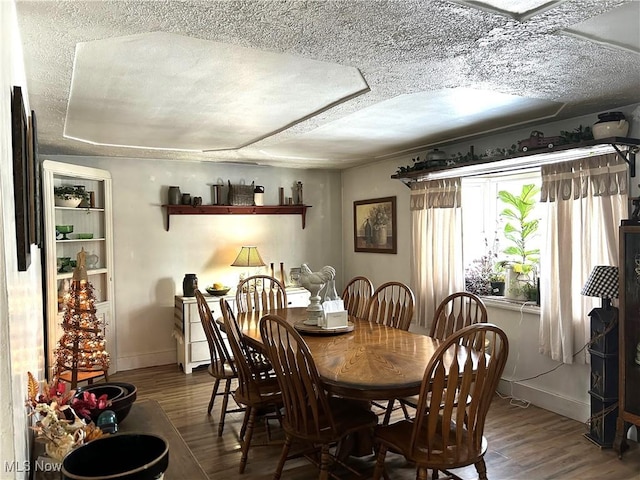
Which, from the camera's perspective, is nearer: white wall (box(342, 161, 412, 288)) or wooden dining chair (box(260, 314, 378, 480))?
wooden dining chair (box(260, 314, 378, 480))

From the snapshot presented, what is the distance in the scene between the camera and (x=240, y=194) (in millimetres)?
5699

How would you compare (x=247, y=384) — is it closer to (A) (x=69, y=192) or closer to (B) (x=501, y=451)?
(B) (x=501, y=451)

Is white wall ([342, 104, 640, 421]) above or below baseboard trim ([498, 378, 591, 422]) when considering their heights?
above

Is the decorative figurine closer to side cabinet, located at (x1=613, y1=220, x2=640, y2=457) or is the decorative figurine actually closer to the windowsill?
the windowsill

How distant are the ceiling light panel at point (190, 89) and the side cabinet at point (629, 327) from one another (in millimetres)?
1925

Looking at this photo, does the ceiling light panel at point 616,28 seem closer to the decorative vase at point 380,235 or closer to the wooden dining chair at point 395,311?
the wooden dining chair at point 395,311

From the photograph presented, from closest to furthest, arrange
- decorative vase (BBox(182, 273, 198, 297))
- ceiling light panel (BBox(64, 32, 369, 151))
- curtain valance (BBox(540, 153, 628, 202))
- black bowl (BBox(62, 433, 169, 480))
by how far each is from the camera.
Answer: black bowl (BBox(62, 433, 169, 480))
ceiling light panel (BBox(64, 32, 369, 151))
curtain valance (BBox(540, 153, 628, 202))
decorative vase (BBox(182, 273, 198, 297))

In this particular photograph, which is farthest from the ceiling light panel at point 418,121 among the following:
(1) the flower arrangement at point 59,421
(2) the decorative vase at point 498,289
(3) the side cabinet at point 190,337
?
(1) the flower arrangement at point 59,421

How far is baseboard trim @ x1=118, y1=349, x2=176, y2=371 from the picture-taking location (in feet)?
16.9

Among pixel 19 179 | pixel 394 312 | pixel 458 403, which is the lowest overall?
pixel 458 403

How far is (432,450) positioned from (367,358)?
62cm

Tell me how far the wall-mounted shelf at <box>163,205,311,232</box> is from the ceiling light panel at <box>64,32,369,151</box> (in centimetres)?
140

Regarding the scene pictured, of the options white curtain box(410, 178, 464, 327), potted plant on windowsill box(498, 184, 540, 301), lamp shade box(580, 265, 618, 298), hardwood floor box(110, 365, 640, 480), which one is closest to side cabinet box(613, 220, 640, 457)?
lamp shade box(580, 265, 618, 298)

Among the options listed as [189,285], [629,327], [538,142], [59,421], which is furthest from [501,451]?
[189,285]
